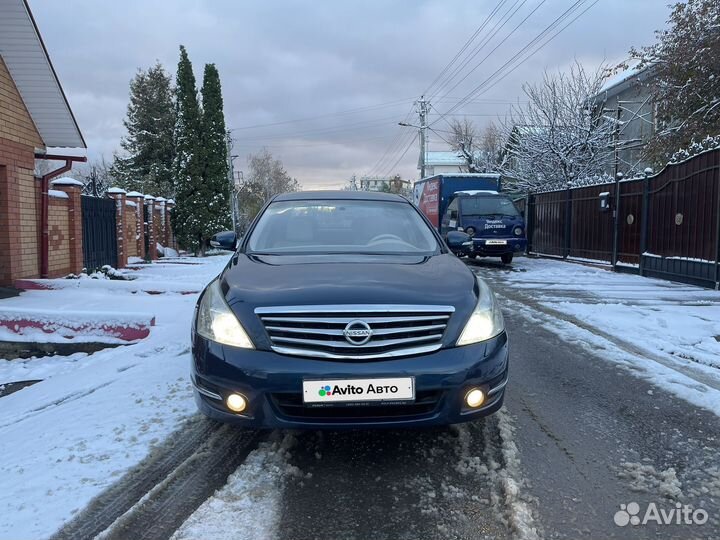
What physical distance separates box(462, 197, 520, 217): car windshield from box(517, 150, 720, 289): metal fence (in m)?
2.16

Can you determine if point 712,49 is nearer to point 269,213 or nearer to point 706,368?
point 706,368

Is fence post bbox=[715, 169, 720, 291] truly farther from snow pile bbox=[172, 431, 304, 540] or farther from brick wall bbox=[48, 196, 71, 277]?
brick wall bbox=[48, 196, 71, 277]

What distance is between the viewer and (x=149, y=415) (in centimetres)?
365

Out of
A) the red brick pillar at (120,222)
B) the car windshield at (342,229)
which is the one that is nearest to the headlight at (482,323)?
the car windshield at (342,229)

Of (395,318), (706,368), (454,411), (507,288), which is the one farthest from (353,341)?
(507,288)

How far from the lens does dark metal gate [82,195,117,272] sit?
466 inches

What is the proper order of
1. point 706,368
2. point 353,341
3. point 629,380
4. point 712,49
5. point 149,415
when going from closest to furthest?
point 353,341 → point 149,415 → point 629,380 → point 706,368 → point 712,49

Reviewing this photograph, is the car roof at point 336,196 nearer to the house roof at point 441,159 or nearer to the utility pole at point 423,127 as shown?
the utility pole at point 423,127

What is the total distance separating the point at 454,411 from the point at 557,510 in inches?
25.6

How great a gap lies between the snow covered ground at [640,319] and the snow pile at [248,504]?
3164mm

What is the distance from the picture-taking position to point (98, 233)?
40.8 ft

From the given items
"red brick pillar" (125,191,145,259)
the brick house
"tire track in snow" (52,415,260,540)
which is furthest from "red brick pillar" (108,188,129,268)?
"tire track in snow" (52,415,260,540)

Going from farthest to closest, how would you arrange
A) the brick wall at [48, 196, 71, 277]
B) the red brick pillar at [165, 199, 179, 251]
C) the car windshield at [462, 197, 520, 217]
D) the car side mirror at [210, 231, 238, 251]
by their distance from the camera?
the red brick pillar at [165, 199, 179, 251], the car windshield at [462, 197, 520, 217], the brick wall at [48, 196, 71, 277], the car side mirror at [210, 231, 238, 251]

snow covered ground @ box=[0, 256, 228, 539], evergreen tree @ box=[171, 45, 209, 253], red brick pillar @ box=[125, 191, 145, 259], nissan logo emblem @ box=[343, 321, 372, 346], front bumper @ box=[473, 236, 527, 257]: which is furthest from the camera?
evergreen tree @ box=[171, 45, 209, 253]
